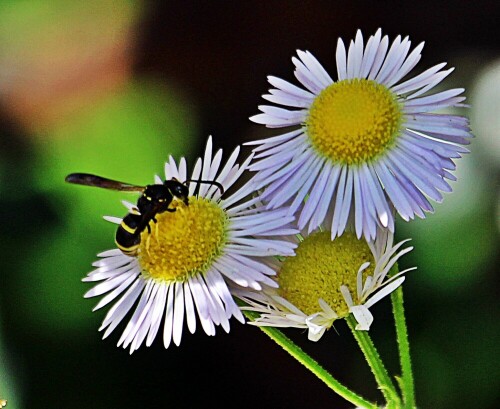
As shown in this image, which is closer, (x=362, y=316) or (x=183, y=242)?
(x=362, y=316)

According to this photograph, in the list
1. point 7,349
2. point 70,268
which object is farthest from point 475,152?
point 7,349

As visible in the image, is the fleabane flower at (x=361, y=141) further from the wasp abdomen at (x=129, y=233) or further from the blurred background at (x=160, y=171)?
the blurred background at (x=160, y=171)

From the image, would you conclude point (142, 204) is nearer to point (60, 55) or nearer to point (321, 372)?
point (321, 372)

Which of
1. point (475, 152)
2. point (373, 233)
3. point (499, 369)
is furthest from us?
point (475, 152)

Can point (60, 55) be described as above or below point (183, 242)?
above

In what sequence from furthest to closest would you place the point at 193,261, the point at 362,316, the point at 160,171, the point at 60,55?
the point at 60,55
the point at 160,171
the point at 193,261
the point at 362,316

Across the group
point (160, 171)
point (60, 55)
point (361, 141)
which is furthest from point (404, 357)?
point (60, 55)

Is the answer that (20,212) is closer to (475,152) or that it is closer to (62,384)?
(62,384)
